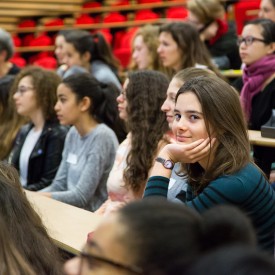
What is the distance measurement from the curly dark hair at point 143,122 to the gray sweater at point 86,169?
1.32ft

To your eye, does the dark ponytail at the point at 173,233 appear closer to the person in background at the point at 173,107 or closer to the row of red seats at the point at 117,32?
the person in background at the point at 173,107

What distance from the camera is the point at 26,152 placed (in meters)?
3.52

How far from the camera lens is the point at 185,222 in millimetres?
732

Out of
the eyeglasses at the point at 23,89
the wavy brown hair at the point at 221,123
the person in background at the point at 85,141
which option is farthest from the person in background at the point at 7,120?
the wavy brown hair at the point at 221,123

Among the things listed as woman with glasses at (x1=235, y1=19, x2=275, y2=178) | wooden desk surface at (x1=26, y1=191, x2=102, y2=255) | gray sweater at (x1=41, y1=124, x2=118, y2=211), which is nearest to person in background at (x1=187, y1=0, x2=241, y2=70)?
woman with glasses at (x1=235, y1=19, x2=275, y2=178)

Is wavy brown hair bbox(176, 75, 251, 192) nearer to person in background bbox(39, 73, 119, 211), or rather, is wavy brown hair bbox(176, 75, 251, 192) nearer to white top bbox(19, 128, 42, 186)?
person in background bbox(39, 73, 119, 211)

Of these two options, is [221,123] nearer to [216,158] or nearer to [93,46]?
[216,158]

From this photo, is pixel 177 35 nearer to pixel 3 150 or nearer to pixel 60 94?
pixel 60 94

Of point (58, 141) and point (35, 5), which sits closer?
point (58, 141)

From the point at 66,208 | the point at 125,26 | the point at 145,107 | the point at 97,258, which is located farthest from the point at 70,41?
the point at 97,258

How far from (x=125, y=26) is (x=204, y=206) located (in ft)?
20.4

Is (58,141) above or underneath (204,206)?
underneath

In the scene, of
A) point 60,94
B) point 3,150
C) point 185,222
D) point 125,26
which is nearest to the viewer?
point 185,222

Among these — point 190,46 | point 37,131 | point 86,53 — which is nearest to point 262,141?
point 190,46
